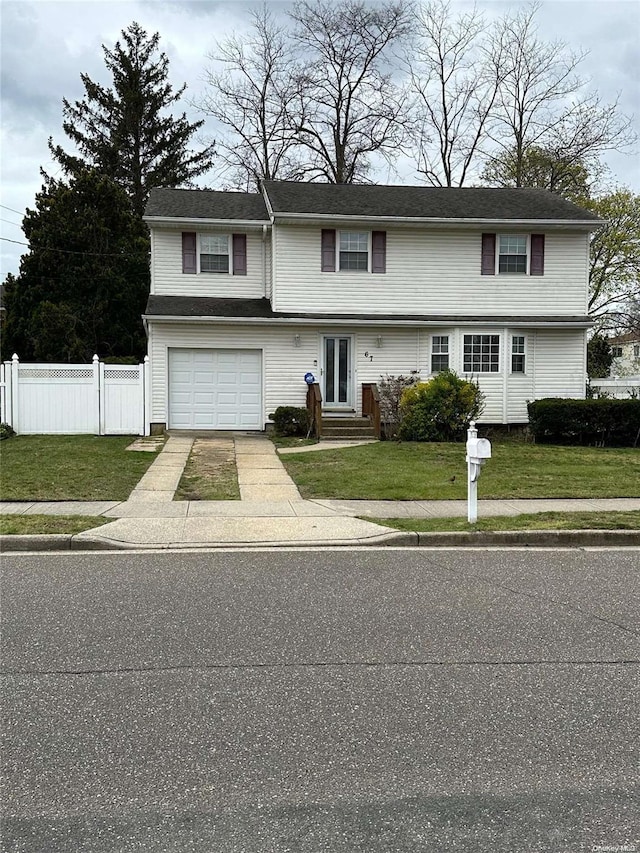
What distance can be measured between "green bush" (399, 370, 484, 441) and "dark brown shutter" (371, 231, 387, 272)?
4463 mm

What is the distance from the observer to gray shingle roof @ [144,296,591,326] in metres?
19.1

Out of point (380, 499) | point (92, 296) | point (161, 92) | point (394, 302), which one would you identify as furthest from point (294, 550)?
point (161, 92)

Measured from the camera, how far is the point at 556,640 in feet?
16.1

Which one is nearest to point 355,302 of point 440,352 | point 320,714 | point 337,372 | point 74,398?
point 337,372

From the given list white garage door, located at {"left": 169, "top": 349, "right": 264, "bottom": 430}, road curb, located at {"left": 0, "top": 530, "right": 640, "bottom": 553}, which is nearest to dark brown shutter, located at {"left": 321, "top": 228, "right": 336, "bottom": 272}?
white garage door, located at {"left": 169, "top": 349, "right": 264, "bottom": 430}

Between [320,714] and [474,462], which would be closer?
[320,714]

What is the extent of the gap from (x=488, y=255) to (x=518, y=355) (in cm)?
309

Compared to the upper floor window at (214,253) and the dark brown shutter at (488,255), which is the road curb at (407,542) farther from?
the upper floor window at (214,253)

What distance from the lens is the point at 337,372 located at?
66.4 feet

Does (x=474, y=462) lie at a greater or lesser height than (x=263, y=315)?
lesser

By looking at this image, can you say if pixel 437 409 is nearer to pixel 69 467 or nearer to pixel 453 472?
pixel 453 472

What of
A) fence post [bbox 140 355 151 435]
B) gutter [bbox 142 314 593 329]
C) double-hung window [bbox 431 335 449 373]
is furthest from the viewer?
double-hung window [bbox 431 335 449 373]

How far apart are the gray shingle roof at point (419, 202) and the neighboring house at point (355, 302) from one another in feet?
0.42

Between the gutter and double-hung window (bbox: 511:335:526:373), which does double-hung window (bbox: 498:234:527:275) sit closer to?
the gutter
